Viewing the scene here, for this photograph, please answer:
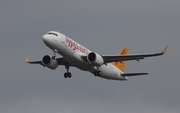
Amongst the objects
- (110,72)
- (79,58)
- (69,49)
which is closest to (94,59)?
(79,58)

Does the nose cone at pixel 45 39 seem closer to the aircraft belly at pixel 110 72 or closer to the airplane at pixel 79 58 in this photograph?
the airplane at pixel 79 58

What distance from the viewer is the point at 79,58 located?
68.1m

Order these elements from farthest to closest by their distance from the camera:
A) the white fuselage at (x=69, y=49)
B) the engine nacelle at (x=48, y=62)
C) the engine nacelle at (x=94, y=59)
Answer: the engine nacelle at (x=48, y=62) < the engine nacelle at (x=94, y=59) < the white fuselage at (x=69, y=49)

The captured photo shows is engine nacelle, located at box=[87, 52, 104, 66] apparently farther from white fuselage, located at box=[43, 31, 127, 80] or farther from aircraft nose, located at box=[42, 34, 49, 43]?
aircraft nose, located at box=[42, 34, 49, 43]

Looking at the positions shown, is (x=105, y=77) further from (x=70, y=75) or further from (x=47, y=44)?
(x=47, y=44)

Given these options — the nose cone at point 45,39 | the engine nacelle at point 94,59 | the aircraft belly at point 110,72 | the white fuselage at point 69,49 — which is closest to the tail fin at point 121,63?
the aircraft belly at point 110,72

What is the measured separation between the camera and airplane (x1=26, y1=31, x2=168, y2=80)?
218 ft

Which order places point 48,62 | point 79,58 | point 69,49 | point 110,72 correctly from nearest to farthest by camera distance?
point 69,49, point 79,58, point 48,62, point 110,72

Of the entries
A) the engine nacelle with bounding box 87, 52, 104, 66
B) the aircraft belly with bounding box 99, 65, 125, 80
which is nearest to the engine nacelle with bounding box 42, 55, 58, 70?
the engine nacelle with bounding box 87, 52, 104, 66

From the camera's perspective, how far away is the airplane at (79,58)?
66.5 meters

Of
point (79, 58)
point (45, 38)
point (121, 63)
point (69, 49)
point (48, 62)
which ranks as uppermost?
point (45, 38)

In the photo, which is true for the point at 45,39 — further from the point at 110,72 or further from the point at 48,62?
the point at 110,72

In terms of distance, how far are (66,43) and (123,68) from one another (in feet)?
59.7

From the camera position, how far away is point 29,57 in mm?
78938
